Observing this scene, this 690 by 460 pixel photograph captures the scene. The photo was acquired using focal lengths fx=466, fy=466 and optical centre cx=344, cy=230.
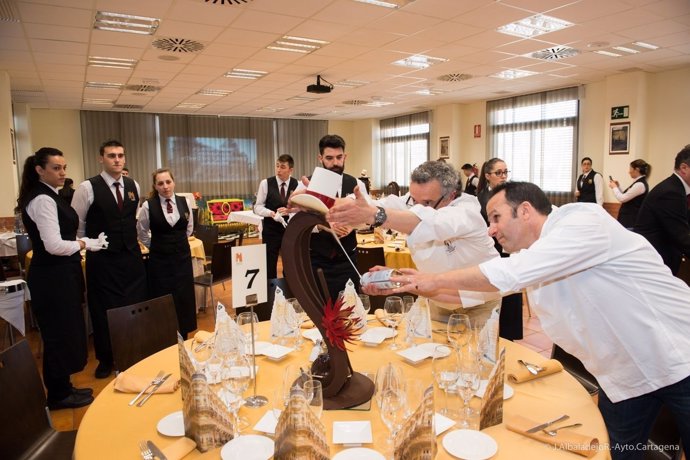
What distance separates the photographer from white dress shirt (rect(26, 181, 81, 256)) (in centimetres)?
320

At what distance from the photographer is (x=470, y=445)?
4.44 ft

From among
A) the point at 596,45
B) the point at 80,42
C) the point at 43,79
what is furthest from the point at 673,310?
the point at 43,79

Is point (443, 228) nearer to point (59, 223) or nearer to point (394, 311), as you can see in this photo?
point (394, 311)

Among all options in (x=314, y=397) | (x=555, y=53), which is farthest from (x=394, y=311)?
(x=555, y=53)

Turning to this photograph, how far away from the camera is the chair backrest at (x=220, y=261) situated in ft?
17.1

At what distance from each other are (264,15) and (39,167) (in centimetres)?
308

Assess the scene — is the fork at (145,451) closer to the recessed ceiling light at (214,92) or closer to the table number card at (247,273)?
the table number card at (247,273)

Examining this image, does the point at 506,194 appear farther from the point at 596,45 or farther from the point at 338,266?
the point at 596,45

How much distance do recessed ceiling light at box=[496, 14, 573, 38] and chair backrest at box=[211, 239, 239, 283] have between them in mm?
4428

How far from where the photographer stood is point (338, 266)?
360cm

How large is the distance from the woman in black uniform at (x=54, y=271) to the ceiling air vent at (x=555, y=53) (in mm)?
6787

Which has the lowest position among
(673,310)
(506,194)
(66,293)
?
(66,293)

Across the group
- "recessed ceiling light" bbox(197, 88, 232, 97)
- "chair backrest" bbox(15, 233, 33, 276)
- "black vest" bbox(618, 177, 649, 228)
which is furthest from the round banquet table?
"recessed ceiling light" bbox(197, 88, 232, 97)

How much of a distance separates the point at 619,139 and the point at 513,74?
2505 millimetres
